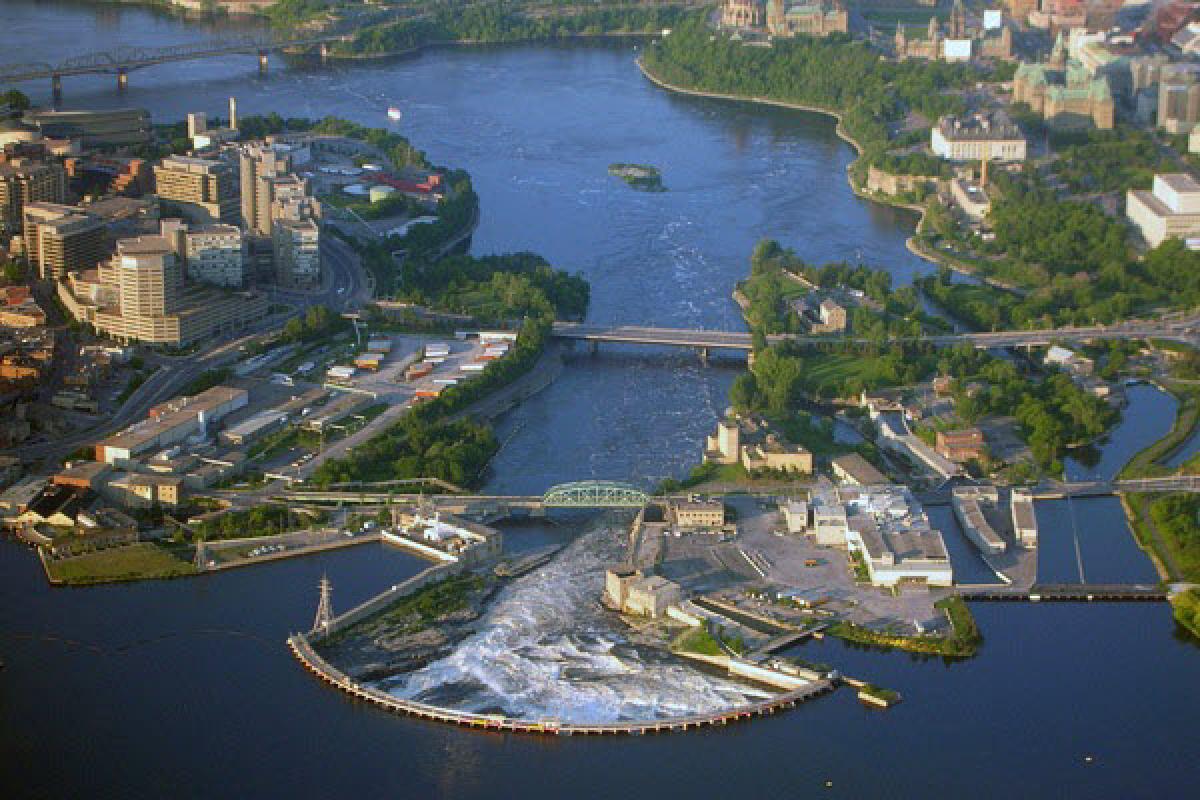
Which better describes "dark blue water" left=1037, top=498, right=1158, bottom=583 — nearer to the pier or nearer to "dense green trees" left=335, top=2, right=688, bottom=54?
the pier

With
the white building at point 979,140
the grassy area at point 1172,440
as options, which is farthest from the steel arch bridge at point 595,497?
the white building at point 979,140

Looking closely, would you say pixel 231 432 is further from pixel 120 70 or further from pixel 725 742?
pixel 120 70

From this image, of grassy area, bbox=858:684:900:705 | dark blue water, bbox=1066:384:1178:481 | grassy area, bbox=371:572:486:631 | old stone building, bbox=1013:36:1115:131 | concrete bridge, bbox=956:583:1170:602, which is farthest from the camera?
old stone building, bbox=1013:36:1115:131

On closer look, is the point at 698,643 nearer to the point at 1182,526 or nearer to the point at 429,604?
the point at 429,604

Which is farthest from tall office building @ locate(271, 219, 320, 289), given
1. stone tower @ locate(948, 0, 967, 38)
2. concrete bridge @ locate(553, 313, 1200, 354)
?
stone tower @ locate(948, 0, 967, 38)

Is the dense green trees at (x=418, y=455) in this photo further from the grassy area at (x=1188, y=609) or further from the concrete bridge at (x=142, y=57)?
the concrete bridge at (x=142, y=57)

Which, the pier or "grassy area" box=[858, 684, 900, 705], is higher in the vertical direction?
"grassy area" box=[858, 684, 900, 705]

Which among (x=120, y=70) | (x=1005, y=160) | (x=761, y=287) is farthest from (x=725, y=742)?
(x=120, y=70)

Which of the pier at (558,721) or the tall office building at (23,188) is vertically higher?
the tall office building at (23,188)
